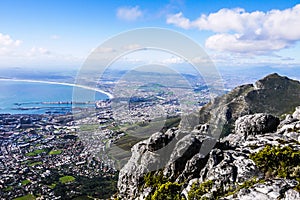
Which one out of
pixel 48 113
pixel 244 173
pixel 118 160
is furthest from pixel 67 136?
Result: pixel 244 173

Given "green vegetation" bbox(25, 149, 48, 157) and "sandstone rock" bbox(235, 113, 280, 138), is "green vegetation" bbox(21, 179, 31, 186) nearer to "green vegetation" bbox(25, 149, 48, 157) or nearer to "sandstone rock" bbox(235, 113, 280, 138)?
"green vegetation" bbox(25, 149, 48, 157)

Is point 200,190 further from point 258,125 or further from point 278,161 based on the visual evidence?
point 258,125

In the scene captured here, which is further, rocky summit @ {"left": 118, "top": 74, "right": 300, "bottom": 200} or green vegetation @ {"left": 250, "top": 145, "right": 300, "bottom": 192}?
Result: green vegetation @ {"left": 250, "top": 145, "right": 300, "bottom": 192}

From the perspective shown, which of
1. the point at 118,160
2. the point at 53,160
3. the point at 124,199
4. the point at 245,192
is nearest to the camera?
the point at 245,192

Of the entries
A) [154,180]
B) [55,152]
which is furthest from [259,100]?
[154,180]

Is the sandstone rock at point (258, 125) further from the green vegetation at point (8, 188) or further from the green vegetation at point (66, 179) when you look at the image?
the green vegetation at point (8, 188)

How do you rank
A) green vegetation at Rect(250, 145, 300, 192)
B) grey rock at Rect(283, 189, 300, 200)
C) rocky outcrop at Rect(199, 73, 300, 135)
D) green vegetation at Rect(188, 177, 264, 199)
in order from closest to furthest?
grey rock at Rect(283, 189, 300, 200) < green vegetation at Rect(188, 177, 264, 199) < green vegetation at Rect(250, 145, 300, 192) < rocky outcrop at Rect(199, 73, 300, 135)

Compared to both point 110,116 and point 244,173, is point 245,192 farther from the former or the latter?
point 110,116

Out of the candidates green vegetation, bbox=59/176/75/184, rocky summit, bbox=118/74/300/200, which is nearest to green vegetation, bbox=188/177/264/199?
rocky summit, bbox=118/74/300/200
